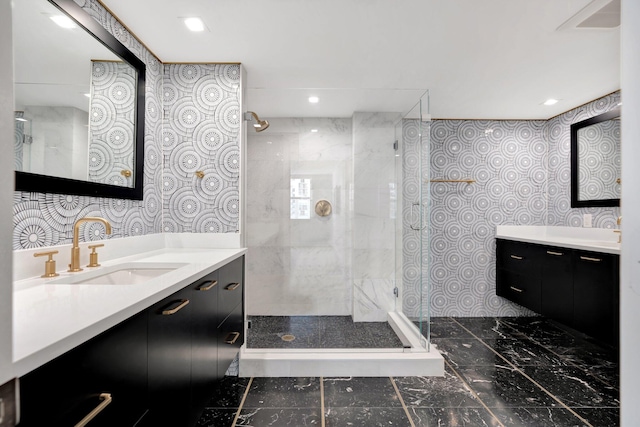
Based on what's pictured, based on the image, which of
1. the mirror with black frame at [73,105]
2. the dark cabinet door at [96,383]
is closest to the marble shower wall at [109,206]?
the mirror with black frame at [73,105]

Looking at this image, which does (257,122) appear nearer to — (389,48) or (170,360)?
(389,48)

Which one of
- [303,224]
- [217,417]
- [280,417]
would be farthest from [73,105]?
[303,224]

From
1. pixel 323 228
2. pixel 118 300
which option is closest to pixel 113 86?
pixel 118 300

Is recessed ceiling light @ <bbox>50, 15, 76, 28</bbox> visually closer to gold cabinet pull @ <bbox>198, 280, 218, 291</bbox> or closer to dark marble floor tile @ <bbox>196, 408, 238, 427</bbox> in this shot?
gold cabinet pull @ <bbox>198, 280, 218, 291</bbox>

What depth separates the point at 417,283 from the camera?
105 inches

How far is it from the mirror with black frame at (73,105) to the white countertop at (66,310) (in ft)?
1.57

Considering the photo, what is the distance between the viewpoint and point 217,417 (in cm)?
174

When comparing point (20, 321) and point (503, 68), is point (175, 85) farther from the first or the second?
point (503, 68)

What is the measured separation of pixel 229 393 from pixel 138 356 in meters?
1.32

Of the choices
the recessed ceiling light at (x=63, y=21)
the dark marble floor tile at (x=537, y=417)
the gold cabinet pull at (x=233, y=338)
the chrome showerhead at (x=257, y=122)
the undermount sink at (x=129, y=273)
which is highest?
the recessed ceiling light at (x=63, y=21)

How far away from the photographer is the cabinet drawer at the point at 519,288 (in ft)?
9.48

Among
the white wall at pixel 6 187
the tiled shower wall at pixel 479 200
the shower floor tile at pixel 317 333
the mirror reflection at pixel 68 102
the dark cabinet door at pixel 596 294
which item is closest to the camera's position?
the white wall at pixel 6 187

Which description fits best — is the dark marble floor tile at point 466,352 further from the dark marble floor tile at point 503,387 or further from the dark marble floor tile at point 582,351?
the dark marble floor tile at point 582,351

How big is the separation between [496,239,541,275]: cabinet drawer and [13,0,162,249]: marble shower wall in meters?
3.32
